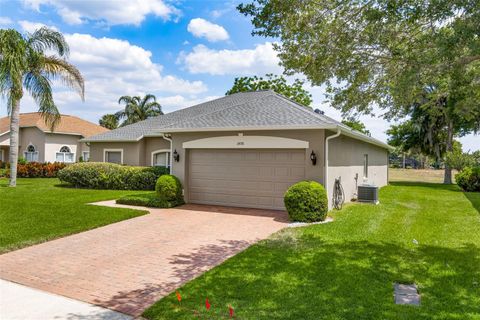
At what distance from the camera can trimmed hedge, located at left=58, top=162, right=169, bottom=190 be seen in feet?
55.8

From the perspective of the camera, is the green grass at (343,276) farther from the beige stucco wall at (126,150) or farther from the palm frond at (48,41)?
the palm frond at (48,41)

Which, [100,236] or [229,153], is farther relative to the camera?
[229,153]

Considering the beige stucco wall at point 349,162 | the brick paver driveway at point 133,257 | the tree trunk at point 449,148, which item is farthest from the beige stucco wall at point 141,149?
the tree trunk at point 449,148

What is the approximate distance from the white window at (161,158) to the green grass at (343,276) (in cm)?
1188

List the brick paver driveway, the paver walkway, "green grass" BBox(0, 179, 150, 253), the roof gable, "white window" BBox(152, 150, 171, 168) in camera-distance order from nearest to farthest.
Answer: the paver walkway, the brick paver driveway, "green grass" BBox(0, 179, 150, 253), "white window" BBox(152, 150, 171, 168), the roof gable

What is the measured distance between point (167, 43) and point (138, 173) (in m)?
6.68

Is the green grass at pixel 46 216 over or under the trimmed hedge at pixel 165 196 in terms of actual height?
under

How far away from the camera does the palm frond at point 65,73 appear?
1792 centimetres

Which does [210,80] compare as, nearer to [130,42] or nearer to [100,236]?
[130,42]

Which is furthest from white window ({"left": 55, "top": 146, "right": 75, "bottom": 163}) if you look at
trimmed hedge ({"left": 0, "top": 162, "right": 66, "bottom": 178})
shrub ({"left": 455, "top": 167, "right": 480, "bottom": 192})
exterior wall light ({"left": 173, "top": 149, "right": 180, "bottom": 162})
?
shrub ({"left": 455, "top": 167, "right": 480, "bottom": 192})

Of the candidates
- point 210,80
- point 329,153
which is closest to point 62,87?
point 210,80

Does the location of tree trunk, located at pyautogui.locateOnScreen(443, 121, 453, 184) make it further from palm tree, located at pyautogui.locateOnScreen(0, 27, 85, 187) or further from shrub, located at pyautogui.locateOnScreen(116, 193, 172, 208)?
palm tree, located at pyautogui.locateOnScreen(0, 27, 85, 187)

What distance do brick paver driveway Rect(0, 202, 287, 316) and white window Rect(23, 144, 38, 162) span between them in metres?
22.5

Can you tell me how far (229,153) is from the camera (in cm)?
1203
